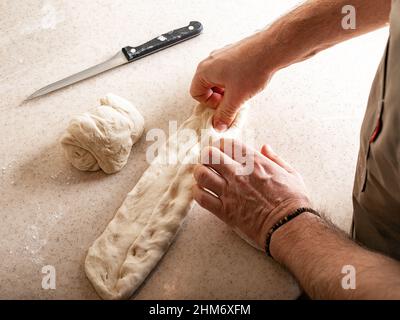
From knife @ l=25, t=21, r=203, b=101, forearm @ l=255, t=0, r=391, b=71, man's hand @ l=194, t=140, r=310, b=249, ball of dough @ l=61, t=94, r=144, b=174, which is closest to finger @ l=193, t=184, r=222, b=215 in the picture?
man's hand @ l=194, t=140, r=310, b=249

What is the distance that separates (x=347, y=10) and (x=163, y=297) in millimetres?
766

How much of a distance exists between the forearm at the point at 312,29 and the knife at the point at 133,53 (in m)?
0.33

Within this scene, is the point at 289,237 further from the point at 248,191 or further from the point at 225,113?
the point at 225,113

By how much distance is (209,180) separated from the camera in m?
0.95

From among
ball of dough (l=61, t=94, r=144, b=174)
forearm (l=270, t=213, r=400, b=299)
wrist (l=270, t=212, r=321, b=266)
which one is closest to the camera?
forearm (l=270, t=213, r=400, b=299)

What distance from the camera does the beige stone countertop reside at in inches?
36.5

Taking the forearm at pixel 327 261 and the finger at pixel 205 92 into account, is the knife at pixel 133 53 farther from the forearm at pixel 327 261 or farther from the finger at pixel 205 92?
the forearm at pixel 327 261

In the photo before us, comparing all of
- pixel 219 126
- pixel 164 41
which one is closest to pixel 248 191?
pixel 219 126

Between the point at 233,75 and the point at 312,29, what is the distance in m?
0.21

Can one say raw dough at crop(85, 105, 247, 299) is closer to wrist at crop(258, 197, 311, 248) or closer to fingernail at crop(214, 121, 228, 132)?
fingernail at crop(214, 121, 228, 132)

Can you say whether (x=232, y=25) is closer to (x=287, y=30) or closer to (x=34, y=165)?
(x=287, y=30)

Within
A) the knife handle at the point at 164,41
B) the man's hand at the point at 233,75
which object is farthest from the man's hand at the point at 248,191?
the knife handle at the point at 164,41

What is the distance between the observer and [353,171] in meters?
1.07

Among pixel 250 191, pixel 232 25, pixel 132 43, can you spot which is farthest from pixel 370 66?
pixel 132 43
